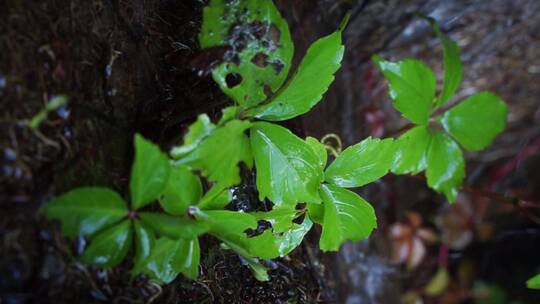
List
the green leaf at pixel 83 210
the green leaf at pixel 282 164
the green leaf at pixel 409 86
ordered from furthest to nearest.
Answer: the green leaf at pixel 409 86
the green leaf at pixel 282 164
the green leaf at pixel 83 210

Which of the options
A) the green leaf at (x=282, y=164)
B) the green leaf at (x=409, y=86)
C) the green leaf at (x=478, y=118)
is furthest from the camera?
the green leaf at (x=478, y=118)

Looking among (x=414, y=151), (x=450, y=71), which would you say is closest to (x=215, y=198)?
(x=414, y=151)

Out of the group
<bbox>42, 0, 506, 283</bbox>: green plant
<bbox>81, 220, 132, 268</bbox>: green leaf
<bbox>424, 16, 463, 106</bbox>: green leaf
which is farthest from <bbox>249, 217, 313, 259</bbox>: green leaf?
<bbox>424, 16, 463, 106</bbox>: green leaf

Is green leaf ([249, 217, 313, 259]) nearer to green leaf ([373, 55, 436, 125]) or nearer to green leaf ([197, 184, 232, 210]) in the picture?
green leaf ([197, 184, 232, 210])

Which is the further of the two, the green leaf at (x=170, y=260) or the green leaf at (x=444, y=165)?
the green leaf at (x=444, y=165)

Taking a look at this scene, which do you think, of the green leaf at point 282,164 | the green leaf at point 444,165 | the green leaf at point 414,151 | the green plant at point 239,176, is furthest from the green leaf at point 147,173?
the green leaf at point 444,165

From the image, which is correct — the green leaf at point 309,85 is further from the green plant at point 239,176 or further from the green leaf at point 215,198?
the green leaf at point 215,198

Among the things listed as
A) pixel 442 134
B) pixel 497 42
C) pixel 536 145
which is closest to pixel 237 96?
pixel 442 134
